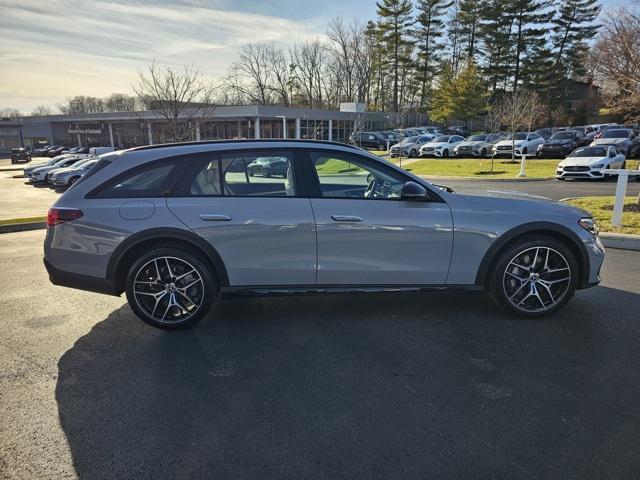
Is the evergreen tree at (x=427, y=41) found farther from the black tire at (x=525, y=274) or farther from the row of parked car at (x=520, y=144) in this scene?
the black tire at (x=525, y=274)

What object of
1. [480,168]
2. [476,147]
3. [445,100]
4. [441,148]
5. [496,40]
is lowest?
[480,168]

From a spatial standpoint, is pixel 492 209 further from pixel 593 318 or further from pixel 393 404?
pixel 393 404

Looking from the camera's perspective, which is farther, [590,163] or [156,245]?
[590,163]

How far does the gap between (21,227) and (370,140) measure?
34.1 meters

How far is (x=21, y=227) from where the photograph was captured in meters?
9.34

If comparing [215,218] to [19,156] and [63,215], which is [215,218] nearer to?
[63,215]

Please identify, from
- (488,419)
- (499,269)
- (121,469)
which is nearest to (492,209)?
→ (499,269)

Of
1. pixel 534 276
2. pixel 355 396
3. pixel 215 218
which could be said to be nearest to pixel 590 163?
pixel 534 276

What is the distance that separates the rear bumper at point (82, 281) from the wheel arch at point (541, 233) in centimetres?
346

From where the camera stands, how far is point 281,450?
2.38 m

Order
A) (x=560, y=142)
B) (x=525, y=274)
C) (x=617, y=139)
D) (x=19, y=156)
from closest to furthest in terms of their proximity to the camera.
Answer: (x=525, y=274)
(x=617, y=139)
(x=560, y=142)
(x=19, y=156)

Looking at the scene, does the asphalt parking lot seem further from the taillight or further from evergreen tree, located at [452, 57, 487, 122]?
evergreen tree, located at [452, 57, 487, 122]

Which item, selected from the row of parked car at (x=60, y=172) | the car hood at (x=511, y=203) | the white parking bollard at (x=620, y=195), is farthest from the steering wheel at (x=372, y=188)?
the row of parked car at (x=60, y=172)

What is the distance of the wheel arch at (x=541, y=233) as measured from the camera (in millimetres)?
3949
